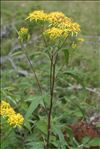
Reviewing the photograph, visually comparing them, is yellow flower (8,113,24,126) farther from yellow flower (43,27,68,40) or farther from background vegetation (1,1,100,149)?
yellow flower (43,27,68,40)

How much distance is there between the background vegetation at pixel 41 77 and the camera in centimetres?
355

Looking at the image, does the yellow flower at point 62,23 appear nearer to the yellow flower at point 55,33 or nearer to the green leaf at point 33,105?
the yellow flower at point 55,33

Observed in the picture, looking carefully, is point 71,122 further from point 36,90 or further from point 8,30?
point 8,30

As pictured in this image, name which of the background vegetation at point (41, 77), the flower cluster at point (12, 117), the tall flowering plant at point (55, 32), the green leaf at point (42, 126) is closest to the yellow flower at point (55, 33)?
the tall flowering plant at point (55, 32)

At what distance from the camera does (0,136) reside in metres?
3.93

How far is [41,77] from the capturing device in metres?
5.08

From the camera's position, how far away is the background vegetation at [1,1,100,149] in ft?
11.6

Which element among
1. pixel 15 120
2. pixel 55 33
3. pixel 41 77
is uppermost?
pixel 55 33

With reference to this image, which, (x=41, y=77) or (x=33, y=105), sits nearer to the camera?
(x=33, y=105)

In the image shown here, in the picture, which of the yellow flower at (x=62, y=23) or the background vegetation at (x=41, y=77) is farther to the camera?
the background vegetation at (x=41, y=77)

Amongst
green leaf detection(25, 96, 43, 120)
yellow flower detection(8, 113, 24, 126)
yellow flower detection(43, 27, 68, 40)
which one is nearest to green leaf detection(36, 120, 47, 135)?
green leaf detection(25, 96, 43, 120)

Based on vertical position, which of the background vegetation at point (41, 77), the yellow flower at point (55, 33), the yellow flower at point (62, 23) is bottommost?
the background vegetation at point (41, 77)

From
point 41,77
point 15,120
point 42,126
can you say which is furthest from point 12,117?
point 41,77

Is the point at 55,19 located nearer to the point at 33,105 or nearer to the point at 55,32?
the point at 55,32
